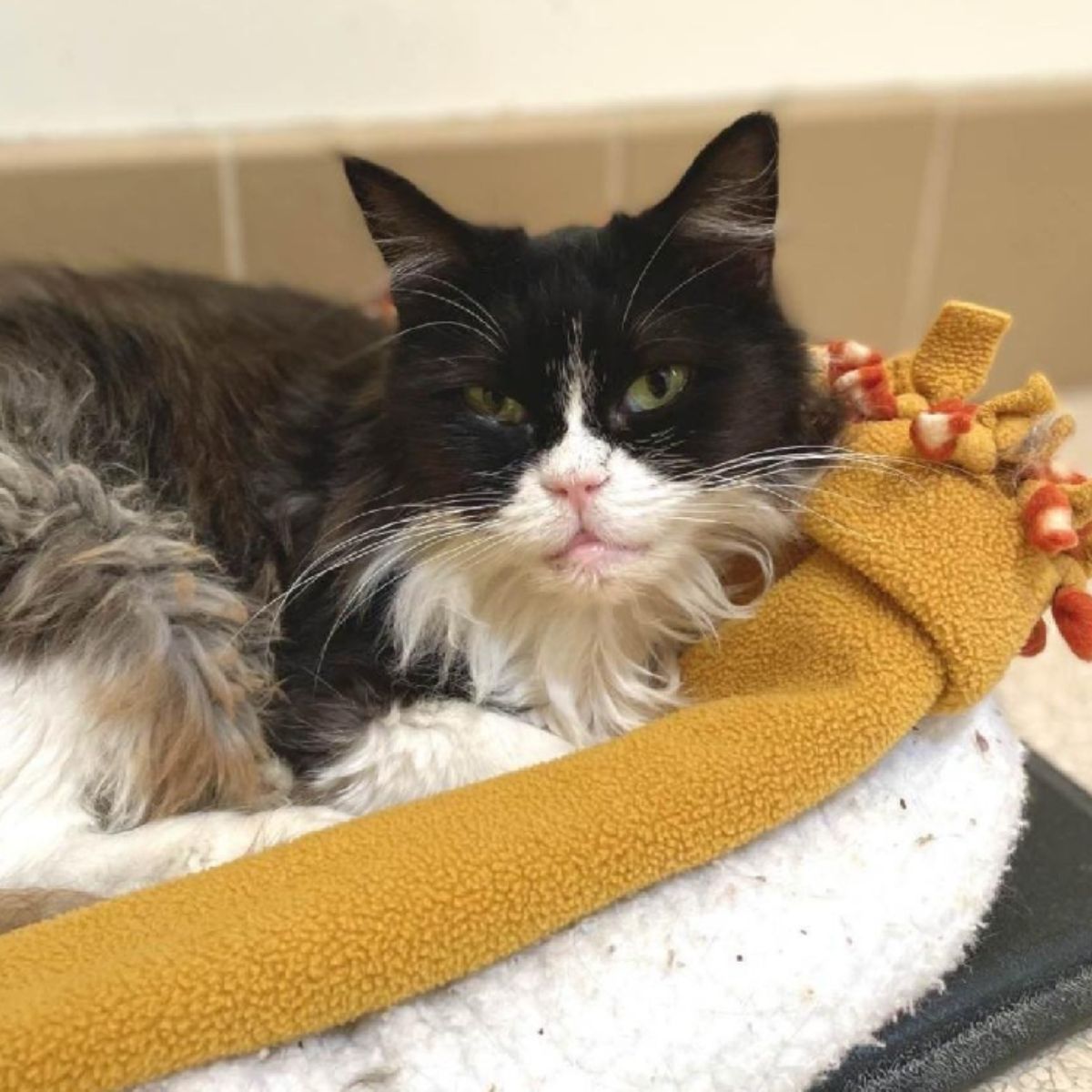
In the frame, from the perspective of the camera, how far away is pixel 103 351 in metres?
1.19

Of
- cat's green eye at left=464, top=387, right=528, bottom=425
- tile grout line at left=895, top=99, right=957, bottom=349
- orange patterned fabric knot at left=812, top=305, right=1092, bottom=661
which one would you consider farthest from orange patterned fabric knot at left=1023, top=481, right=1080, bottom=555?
tile grout line at left=895, top=99, right=957, bottom=349

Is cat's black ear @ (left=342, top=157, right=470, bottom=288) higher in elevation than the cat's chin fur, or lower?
higher

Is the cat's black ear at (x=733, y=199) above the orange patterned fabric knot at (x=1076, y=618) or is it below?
above

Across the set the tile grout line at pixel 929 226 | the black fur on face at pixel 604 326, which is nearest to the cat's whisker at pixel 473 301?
the black fur on face at pixel 604 326

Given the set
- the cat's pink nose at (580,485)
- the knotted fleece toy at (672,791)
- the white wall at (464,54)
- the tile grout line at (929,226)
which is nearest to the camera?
the knotted fleece toy at (672,791)

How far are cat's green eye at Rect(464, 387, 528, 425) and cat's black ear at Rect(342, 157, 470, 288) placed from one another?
11 cm

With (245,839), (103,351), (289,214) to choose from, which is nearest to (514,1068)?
(245,839)

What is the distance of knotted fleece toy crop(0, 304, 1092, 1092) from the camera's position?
76 cm

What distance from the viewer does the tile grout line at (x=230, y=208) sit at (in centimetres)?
162

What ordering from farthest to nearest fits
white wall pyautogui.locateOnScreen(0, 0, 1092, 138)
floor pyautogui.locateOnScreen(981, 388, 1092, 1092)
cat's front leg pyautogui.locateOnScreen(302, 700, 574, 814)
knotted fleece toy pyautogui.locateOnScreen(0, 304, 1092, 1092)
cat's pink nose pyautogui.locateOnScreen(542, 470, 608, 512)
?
white wall pyautogui.locateOnScreen(0, 0, 1092, 138)
floor pyautogui.locateOnScreen(981, 388, 1092, 1092)
cat's front leg pyautogui.locateOnScreen(302, 700, 574, 814)
cat's pink nose pyautogui.locateOnScreen(542, 470, 608, 512)
knotted fleece toy pyautogui.locateOnScreen(0, 304, 1092, 1092)

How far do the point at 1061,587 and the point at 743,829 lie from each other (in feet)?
1.13

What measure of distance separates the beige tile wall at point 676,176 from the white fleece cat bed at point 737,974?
107 cm

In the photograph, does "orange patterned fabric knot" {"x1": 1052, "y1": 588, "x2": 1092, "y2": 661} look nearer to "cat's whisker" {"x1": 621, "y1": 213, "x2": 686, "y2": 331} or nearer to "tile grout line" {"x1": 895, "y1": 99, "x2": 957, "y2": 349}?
"cat's whisker" {"x1": 621, "y1": 213, "x2": 686, "y2": 331}

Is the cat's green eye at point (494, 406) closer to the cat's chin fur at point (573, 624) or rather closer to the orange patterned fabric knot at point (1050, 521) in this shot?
the cat's chin fur at point (573, 624)
